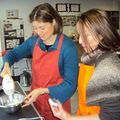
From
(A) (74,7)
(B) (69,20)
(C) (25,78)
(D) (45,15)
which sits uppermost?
(A) (74,7)

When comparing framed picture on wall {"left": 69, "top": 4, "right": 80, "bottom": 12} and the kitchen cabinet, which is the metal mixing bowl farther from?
framed picture on wall {"left": 69, "top": 4, "right": 80, "bottom": 12}

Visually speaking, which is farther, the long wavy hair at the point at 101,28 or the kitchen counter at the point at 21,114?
the kitchen counter at the point at 21,114

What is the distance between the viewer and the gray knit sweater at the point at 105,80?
1.00m

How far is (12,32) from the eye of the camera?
5117 millimetres

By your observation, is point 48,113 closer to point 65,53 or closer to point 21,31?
point 65,53

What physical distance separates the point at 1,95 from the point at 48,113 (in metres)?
0.32

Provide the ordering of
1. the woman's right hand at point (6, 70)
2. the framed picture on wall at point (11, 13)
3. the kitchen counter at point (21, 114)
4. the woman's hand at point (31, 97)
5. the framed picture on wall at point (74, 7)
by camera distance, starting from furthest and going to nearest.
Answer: the framed picture on wall at point (74, 7) → the framed picture on wall at point (11, 13) → the woman's right hand at point (6, 70) → the woman's hand at point (31, 97) → the kitchen counter at point (21, 114)

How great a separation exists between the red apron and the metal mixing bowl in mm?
209

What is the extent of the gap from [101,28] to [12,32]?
425 centimetres

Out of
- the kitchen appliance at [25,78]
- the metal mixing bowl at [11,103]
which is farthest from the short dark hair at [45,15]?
→ the kitchen appliance at [25,78]

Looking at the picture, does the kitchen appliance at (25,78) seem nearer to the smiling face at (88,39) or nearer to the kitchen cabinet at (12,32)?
the kitchen cabinet at (12,32)

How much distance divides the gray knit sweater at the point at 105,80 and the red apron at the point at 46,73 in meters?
0.61

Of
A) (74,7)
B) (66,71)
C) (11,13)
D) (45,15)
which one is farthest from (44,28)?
(74,7)

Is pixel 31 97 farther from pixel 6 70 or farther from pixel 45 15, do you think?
pixel 45 15
